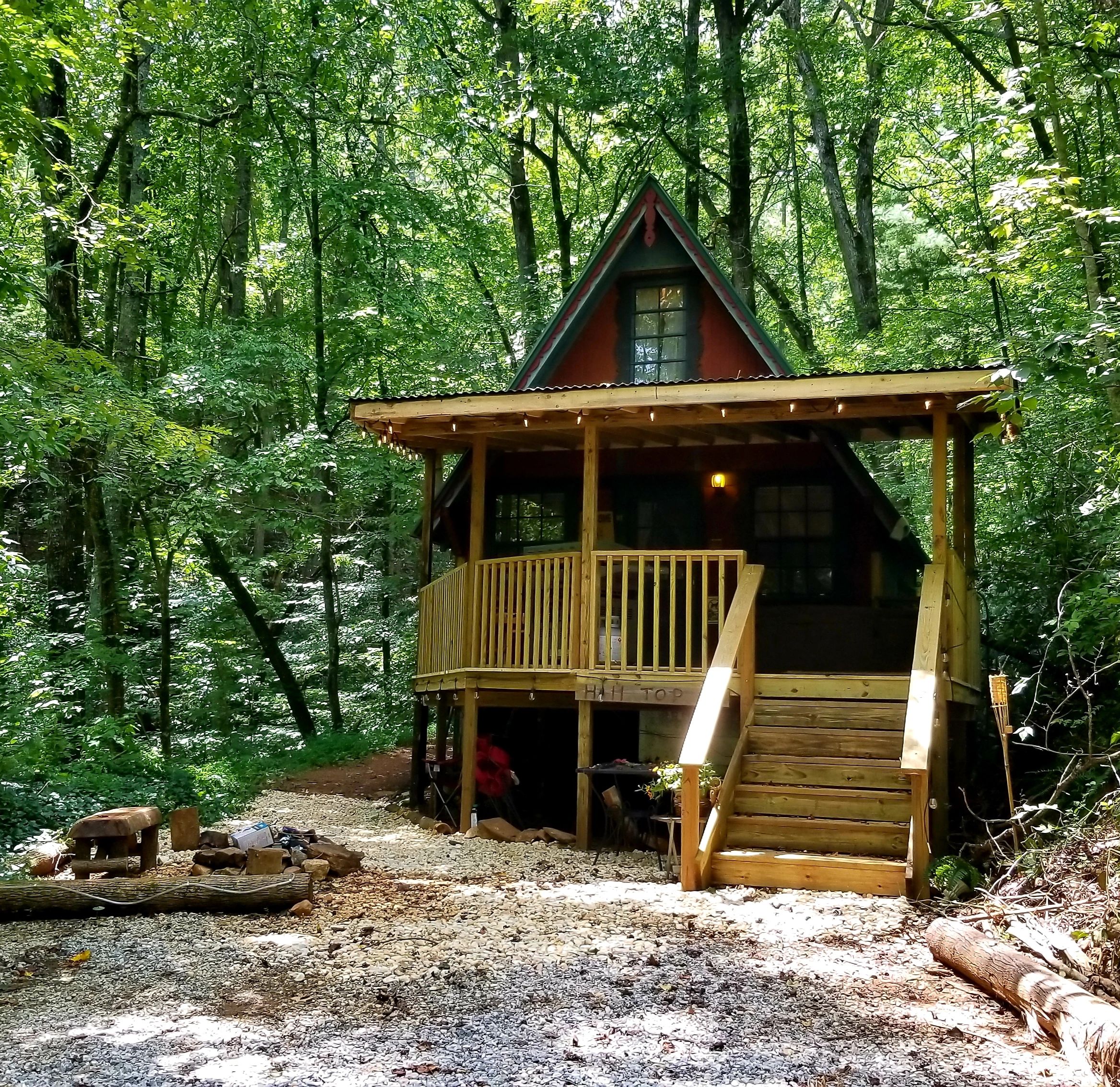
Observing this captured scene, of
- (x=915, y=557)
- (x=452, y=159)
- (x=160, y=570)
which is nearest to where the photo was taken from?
(x=915, y=557)

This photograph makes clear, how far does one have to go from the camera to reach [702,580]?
9281mm

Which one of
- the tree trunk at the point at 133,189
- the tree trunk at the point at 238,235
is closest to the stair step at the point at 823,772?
the tree trunk at the point at 133,189

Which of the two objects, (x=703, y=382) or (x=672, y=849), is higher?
(x=703, y=382)

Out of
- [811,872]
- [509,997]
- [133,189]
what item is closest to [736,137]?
[133,189]

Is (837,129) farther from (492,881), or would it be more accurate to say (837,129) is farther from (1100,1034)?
(1100,1034)

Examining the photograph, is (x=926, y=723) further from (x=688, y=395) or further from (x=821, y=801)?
(x=688, y=395)

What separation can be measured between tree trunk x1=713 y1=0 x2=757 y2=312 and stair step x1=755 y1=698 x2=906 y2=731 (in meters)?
12.1

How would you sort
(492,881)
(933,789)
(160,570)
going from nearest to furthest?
(492,881) → (933,789) → (160,570)

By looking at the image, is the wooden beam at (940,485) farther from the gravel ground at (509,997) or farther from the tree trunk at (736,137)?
the tree trunk at (736,137)

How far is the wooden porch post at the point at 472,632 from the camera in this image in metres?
10.3

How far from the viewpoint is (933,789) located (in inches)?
336

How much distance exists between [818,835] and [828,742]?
108 centimetres

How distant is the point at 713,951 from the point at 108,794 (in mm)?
7091

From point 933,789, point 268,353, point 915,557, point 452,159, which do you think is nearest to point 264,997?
point 933,789
